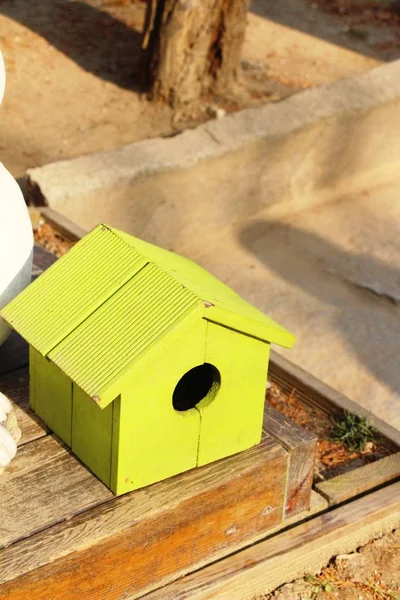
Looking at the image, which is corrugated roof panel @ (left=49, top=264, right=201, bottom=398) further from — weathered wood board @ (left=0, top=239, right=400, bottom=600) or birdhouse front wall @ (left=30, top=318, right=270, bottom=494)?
weathered wood board @ (left=0, top=239, right=400, bottom=600)

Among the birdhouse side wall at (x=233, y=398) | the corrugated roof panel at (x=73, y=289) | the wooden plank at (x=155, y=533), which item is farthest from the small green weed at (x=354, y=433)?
the corrugated roof panel at (x=73, y=289)

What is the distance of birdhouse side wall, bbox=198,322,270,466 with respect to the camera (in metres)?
2.60

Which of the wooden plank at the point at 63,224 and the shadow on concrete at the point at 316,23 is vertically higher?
the wooden plank at the point at 63,224

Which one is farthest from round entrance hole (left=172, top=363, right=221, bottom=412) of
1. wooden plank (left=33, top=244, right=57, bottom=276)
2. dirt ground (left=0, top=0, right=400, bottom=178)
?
dirt ground (left=0, top=0, right=400, bottom=178)

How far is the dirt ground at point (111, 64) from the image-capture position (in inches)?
246

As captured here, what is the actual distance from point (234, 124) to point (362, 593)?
2956 millimetres

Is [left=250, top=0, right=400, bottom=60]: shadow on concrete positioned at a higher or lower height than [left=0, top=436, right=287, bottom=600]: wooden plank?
lower

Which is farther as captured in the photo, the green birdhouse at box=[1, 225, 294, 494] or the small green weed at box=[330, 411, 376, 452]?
the small green weed at box=[330, 411, 376, 452]

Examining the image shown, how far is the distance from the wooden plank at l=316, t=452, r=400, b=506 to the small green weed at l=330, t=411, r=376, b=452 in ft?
0.68

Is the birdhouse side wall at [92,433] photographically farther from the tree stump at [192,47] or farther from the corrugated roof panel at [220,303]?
the tree stump at [192,47]

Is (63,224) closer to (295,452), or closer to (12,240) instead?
(12,240)

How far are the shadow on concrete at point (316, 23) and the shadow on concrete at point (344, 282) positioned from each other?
311 cm

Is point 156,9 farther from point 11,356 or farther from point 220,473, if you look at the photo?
point 220,473

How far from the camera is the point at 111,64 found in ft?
23.4
